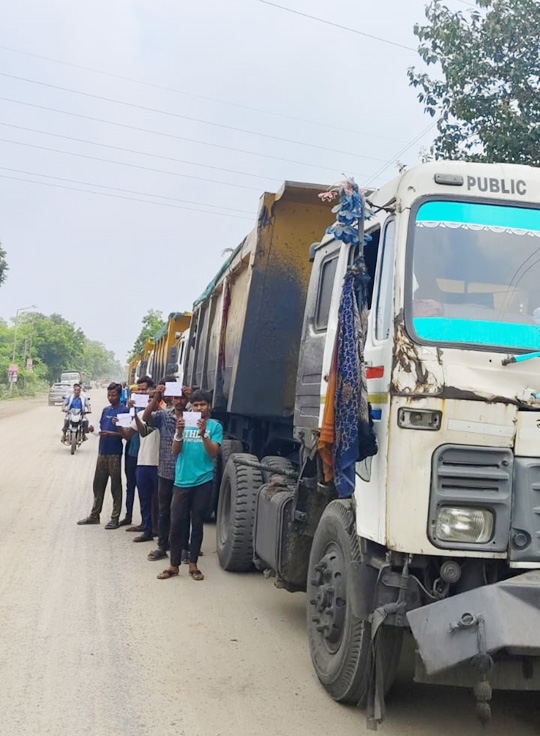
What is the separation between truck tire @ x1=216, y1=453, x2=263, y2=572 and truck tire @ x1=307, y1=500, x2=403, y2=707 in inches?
96.6

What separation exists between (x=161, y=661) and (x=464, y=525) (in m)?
2.31

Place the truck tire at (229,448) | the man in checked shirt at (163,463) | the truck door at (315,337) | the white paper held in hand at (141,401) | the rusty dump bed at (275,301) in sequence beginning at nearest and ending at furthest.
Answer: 1. the truck door at (315,337)
2. the rusty dump bed at (275,301)
3. the man in checked shirt at (163,463)
4. the white paper held in hand at (141,401)
5. the truck tire at (229,448)

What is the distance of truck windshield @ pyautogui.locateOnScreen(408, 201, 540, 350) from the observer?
12.7 feet

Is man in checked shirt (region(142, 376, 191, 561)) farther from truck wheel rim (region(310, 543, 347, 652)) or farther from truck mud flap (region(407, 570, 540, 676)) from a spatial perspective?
truck mud flap (region(407, 570, 540, 676))

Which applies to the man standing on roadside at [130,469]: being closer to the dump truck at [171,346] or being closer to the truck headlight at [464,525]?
the dump truck at [171,346]

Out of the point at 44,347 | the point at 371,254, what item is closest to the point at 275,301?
the point at 371,254

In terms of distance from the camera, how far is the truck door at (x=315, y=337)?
523 cm

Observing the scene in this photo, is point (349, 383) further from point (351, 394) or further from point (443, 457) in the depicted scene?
point (443, 457)

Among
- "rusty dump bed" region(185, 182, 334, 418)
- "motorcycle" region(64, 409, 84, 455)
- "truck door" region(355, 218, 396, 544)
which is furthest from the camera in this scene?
"motorcycle" region(64, 409, 84, 455)

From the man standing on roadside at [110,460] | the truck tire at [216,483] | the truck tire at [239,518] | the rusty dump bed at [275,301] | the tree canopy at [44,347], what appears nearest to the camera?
the truck tire at [239,518]

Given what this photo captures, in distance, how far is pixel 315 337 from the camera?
5.45 m

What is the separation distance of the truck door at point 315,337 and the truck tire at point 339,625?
29.9 inches

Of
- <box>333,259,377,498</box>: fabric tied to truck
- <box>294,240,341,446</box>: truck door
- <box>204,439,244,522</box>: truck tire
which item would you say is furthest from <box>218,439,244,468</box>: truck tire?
<box>333,259,377,498</box>: fabric tied to truck

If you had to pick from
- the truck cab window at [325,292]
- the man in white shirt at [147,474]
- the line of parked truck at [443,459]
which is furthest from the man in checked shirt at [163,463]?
the line of parked truck at [443,459]
